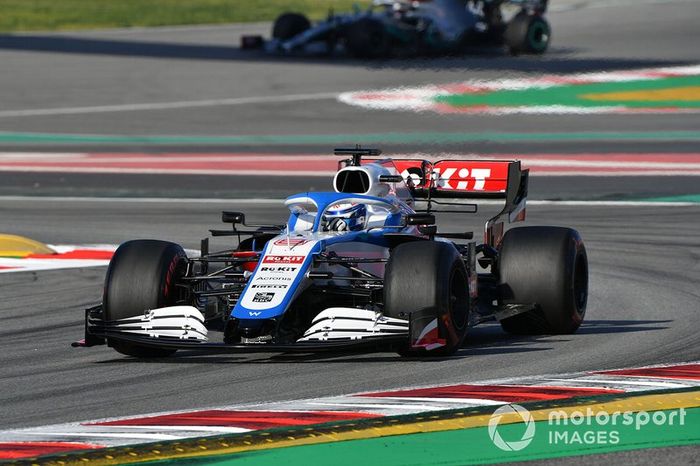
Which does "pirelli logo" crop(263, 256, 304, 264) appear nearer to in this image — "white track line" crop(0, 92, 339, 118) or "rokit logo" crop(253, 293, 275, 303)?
"rokit logo" crop(253, 293, 275, 303)

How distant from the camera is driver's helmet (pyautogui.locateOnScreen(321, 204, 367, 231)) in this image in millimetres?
10414

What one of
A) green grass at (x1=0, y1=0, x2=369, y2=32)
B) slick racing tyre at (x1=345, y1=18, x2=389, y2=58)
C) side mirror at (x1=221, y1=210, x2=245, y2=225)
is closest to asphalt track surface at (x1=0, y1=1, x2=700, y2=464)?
slick racing tyre at (x1=345, y1=18, x2=389, y2=58)

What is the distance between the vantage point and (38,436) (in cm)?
757

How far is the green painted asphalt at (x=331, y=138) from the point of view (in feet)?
80.6

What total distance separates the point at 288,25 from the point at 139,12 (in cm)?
1184

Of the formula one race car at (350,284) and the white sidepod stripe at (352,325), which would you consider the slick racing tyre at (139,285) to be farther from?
the white sidepod stripe at (352,325)

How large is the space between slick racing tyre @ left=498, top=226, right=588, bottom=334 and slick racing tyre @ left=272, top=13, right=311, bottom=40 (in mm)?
24535

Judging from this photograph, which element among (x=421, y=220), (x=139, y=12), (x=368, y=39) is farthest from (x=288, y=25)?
(x=421, y=220)

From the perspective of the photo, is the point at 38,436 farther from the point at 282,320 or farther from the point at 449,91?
the point at 449,91

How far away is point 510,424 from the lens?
7.64 meters

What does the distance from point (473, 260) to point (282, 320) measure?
5.24 ft

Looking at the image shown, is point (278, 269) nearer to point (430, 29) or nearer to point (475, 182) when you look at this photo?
point (475, 182)

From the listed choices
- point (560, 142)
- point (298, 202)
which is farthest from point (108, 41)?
point (298, 202)

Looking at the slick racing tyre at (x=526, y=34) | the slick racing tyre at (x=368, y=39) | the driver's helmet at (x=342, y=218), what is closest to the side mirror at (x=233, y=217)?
the driver's helmet at (x=342, y=218)
